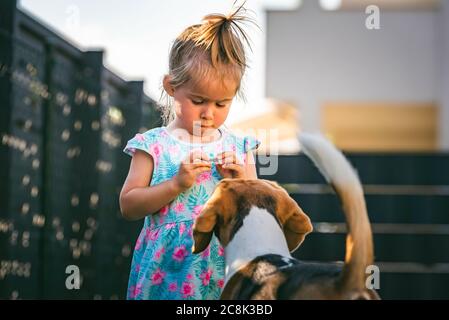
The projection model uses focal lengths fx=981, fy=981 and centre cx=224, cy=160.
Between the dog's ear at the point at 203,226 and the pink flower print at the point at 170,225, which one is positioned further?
the pink flower print at the point at 170,225

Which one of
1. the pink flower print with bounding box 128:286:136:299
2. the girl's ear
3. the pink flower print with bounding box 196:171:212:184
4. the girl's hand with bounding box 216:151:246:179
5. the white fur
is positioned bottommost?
the pink flower print with bounding box 128:286:136:299

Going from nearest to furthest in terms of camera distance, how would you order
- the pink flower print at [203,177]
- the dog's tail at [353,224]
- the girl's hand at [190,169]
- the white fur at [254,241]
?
the dog's tail at [353,224]
the white fur at [254,241]
the girl's hand at [190,169]
the pink flower print at [203,177]

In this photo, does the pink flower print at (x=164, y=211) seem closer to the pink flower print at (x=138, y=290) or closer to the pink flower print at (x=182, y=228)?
the pink flower print at (x=182, y=228)

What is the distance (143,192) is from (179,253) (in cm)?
14

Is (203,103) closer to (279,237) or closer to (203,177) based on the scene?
(203,177)

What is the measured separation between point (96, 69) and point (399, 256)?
2.65 meters

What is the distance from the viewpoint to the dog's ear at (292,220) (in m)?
1.82

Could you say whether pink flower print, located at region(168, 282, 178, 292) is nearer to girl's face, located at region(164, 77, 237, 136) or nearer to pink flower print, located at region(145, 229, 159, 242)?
pink flower print, located at region(145, 229, 159, 242)

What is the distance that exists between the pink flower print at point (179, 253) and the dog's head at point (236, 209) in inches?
3.8

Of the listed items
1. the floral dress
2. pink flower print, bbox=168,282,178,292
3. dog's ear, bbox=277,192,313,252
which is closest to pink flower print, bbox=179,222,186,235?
the floral dress

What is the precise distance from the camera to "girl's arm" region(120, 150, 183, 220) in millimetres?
1889

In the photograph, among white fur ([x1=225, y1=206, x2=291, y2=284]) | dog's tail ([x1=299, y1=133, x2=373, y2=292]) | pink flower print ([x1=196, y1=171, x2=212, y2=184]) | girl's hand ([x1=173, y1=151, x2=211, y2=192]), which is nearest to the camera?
dog's tail ([x1=299, y1=133, x2=373, y2=292])

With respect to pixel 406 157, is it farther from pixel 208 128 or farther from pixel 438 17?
pixel 208 128

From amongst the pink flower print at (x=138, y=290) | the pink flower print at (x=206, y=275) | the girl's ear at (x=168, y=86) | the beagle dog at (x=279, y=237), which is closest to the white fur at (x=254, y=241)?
the beagle dog at (x=279, y=237)
